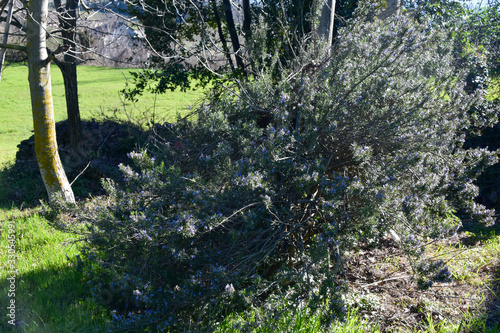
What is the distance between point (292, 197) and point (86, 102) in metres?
12.9

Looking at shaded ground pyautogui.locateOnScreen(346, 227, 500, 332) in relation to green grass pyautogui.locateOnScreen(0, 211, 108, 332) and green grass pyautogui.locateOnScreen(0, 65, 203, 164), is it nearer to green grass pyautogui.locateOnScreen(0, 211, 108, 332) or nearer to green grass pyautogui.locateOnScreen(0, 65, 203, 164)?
green grass pyautogui.locateOnScreen(0, 211, 108, 332)

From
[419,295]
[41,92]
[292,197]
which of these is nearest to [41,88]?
[41,92]

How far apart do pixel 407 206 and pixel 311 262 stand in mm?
889

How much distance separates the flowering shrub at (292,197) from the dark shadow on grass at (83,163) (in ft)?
10.4

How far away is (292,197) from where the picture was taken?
10.3ft

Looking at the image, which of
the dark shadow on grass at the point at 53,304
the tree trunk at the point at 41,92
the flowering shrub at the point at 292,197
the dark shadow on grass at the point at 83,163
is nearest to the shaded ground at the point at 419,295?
the flowering shrub at the point at 292,197

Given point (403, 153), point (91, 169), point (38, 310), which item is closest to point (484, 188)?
point (403, 153)

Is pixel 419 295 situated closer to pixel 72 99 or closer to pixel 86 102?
pixel 72 99

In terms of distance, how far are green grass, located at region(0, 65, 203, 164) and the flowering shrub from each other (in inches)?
191

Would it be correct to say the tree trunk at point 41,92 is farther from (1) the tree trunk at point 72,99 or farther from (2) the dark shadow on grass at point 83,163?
(1) the tree trunk at point 72,99

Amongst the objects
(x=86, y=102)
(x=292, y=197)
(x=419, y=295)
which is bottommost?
(x=419, y=295)

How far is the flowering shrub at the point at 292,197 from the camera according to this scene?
2783mm

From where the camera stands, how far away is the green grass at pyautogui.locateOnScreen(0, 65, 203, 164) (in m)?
10.3

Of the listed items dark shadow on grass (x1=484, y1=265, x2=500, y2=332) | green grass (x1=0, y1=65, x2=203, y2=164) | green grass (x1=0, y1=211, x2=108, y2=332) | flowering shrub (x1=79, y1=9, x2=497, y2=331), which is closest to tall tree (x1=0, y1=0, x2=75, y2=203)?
green grass (x1=0, y1=211, x2=108, y2=332)
